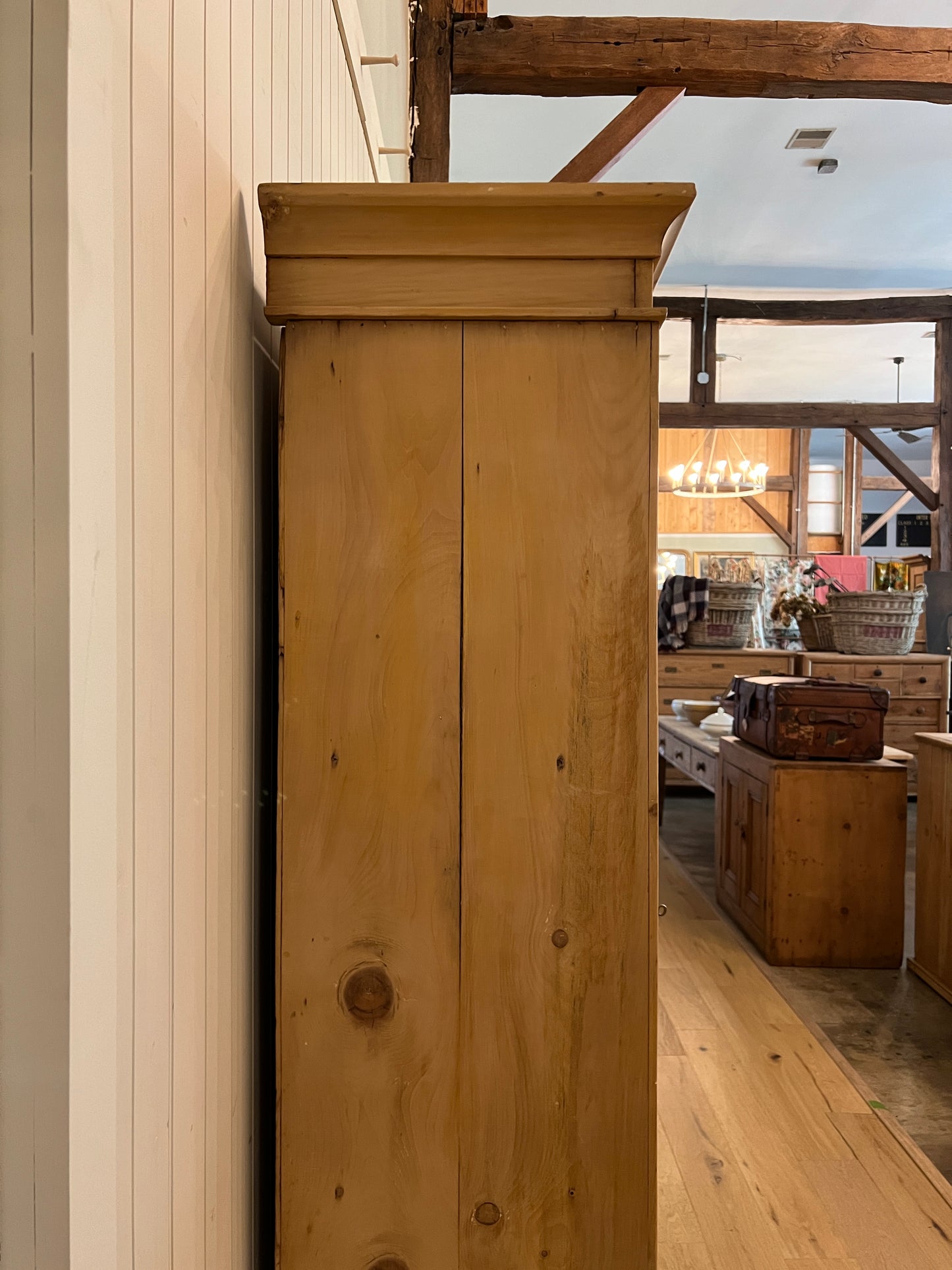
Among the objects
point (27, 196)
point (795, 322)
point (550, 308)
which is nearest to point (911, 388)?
point (795, 322)

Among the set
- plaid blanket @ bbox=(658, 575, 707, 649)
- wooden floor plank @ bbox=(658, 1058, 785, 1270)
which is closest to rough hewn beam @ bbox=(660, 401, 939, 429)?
plaid blanket @ bbox=(658, 575, 707, 649)

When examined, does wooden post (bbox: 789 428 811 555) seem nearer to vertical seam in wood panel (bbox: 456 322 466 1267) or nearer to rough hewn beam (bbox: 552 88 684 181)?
rough hewn beam (bbox: 552 88 684 181)

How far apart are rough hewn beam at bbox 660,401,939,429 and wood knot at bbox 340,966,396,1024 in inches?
241

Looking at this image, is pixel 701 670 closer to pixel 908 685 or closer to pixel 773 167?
pixel 908 685

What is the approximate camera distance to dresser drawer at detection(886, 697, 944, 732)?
5.75 metres

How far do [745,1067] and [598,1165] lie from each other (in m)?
1.46

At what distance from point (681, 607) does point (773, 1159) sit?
169 inches

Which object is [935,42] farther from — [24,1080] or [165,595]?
[24,1080]

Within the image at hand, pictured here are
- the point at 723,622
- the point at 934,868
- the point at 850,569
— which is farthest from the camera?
the point at 850,569

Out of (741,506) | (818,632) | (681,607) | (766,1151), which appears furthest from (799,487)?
(766,1151)

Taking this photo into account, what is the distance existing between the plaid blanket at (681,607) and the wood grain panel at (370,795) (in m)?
5.07

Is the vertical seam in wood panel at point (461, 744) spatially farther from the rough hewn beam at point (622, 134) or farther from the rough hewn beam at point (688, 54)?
the rough hewn beam at point (688, 54)

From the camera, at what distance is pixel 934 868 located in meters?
2.84

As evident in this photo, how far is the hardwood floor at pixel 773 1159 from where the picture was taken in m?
1.60
